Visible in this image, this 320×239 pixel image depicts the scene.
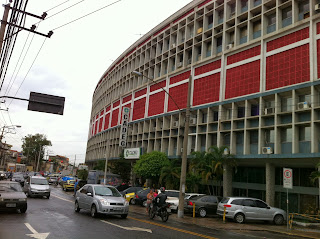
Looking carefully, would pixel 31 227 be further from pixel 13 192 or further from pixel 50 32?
pixel 50 32

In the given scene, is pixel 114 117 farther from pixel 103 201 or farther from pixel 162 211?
pixel 103 201

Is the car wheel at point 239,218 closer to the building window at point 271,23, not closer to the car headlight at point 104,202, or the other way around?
the car headlight at point 104,202

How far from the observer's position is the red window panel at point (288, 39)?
2269 cm

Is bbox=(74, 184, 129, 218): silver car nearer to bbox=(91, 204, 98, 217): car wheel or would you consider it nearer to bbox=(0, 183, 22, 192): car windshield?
bbox=(91, 204, 98, 217): car wheel

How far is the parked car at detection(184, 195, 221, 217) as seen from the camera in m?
19.7

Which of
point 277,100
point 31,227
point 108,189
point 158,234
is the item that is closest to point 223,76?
point 277,100

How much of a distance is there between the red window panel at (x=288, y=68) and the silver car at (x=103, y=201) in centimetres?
1600

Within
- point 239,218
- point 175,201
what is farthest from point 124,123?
point 239,218

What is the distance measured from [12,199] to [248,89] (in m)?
20.3

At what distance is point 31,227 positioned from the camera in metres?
10.6

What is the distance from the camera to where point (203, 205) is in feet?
65.1

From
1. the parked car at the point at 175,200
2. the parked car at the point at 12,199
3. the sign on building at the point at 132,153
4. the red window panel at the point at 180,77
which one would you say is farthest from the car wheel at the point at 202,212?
the sign on building at the point at 132,153

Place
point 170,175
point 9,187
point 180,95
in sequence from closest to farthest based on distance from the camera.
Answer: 1. point 9,187
2. point 170,175
3. point 180,95

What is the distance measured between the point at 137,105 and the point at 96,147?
2234 centimetres
